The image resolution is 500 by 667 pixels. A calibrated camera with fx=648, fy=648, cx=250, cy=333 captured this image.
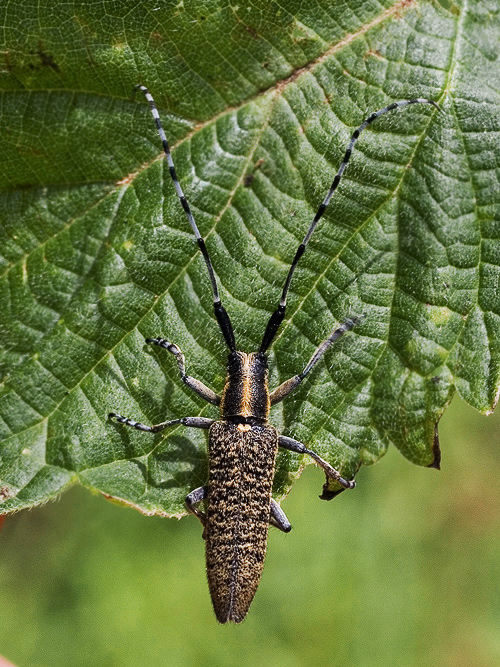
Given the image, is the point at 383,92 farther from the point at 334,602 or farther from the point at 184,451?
the point at 334,602

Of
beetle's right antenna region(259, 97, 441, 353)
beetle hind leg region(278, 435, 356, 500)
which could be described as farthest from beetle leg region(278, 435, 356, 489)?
beetle's right antenna region(259, 97, 441, 353)

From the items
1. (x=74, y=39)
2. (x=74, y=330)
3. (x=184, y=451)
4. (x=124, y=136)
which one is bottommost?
(x=184, y=451)

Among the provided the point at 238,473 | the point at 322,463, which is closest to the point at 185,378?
the point at 238,473

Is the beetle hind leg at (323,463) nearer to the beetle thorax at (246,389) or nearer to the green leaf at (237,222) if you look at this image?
the green leaf at (237,222)

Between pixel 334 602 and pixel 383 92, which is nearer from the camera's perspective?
pixel 383 92

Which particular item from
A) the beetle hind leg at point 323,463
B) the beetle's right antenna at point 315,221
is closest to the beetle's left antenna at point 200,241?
the beetle's right antenna at point 315,221

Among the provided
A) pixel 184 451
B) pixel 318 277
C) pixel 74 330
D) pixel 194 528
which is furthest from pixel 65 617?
pixel 318 277
